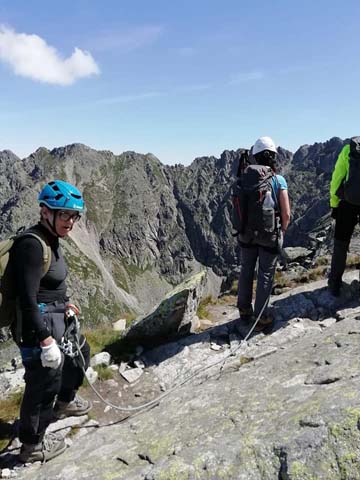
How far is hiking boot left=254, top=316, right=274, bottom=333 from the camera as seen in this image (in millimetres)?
11398

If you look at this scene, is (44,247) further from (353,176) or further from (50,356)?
(353,176)

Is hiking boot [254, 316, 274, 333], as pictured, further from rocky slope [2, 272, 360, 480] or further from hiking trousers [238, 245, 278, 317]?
rocky slope [2, 272, 360, 480]

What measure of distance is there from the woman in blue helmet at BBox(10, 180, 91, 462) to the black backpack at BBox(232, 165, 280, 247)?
525 cm

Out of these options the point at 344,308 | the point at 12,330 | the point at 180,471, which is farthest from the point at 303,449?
the point at 344,308

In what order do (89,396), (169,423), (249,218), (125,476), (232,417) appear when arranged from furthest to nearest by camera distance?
(249,218)
(89,396)
(169,423)
(232,417)
(125,476)

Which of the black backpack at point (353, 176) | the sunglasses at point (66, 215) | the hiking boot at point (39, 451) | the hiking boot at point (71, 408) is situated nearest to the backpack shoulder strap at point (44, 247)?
the sunglasses at point (66, 215)

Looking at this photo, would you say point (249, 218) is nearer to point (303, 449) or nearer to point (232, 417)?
point (232, 417)

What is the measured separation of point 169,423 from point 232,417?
119 cm

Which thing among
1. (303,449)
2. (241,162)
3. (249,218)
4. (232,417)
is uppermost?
(241,162)

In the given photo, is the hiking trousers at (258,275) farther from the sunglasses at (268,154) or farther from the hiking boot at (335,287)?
the hiking boot at (335,287)

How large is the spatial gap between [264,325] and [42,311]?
690 centimetres

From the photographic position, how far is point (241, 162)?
36.9ft

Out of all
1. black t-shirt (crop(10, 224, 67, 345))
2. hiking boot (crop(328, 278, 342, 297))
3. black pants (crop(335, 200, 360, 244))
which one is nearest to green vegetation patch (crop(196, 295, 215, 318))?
hiking boot (crop(328, 278, 342, 297))

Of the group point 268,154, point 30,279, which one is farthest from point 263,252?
point 30,279
